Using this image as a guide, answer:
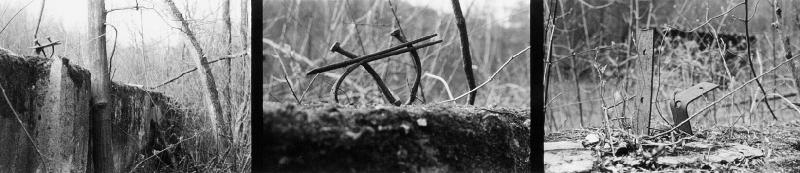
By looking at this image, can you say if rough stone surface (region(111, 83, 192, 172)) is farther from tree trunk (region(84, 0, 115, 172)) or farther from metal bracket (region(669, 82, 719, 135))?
metal bracket (region(669, 82, 719, 135))

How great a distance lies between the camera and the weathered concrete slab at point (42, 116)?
180cm

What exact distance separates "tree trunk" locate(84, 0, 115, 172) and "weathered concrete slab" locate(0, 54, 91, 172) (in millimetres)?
81

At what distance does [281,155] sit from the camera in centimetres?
157

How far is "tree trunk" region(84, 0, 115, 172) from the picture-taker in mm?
2133

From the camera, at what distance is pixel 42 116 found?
1895mm

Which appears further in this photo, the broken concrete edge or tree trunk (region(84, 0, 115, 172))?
tree trunk (region(84, 0, 115, 172))

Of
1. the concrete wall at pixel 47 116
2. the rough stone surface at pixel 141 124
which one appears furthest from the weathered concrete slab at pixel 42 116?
the rough stone surface at pixel 141 124

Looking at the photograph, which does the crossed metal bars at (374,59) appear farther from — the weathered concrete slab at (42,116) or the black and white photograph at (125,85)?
the weathered concrete slab at (42,116)

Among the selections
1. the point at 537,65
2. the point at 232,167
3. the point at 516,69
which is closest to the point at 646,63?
the point at 537,65

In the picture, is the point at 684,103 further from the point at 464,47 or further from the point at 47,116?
the point at 47,116

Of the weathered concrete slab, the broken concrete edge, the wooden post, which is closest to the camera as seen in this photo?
the broken concrete edge

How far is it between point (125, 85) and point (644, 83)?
183 cm

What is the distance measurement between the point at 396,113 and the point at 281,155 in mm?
297

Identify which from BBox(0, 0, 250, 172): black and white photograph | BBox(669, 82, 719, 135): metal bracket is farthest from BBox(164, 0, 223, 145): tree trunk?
BBox(669, 82, 719, 135): metal bracket
